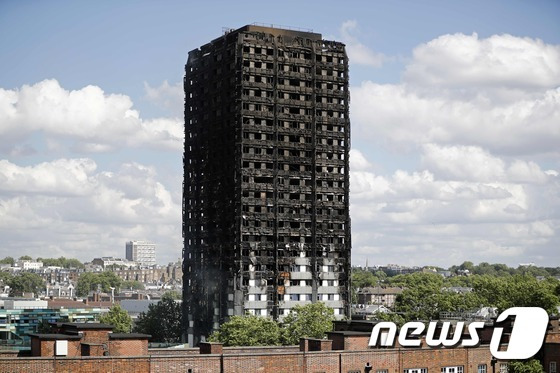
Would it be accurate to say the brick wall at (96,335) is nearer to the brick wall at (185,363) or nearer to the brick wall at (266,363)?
the brick wall at (185,363)

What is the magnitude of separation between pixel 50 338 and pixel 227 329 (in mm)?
90132

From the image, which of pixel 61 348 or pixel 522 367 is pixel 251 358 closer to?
pixel 61 348

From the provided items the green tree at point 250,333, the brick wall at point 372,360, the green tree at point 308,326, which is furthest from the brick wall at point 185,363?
the green tree at point 308,326

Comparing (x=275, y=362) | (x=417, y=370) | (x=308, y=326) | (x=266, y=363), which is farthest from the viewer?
(x=308, y=326)

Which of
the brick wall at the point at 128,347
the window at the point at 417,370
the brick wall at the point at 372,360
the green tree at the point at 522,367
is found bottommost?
the green tree at the point at 522,367

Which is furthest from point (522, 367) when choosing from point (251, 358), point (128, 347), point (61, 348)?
point (61, 348)

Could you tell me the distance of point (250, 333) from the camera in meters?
164

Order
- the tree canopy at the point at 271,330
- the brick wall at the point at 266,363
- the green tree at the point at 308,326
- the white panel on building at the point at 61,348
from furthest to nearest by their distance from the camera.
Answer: the green tree at the point at 308,326
the tree canopy at the point at 271,330
the brick wall at the point at 266,363
the white panel on building at the point at 61,348

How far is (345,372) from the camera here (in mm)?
84625

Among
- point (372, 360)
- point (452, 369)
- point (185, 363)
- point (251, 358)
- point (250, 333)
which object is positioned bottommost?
point (452, 369)

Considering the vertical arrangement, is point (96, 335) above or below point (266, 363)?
above

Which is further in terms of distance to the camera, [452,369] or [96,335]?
[452,369]

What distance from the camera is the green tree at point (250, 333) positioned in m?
162

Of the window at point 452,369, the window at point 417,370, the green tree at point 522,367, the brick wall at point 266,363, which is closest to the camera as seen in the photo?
the brick wall at point 266,363
